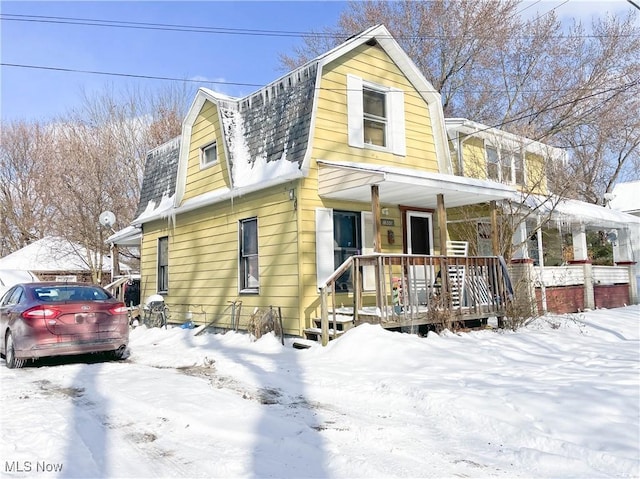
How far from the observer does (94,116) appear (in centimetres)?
2667

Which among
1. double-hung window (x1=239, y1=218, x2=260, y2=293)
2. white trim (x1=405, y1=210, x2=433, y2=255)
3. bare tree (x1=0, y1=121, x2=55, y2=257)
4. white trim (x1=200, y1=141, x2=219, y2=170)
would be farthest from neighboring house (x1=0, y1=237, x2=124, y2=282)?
white trim (x1=405, y1=210, x2=433, y2=255)

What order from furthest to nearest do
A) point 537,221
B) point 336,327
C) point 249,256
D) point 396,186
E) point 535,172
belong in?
point 535,172 < point 537,221 < point 249,256 < point 396,186 < point 336,327

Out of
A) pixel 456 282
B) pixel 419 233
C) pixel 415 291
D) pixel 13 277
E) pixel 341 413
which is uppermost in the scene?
pixel 419 233

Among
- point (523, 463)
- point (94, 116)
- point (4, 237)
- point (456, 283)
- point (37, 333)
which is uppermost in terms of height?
point (94, 116)

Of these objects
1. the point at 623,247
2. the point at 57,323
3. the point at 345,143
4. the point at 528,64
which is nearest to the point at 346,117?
the point at 345,143

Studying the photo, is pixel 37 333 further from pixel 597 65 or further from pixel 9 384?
pixel 597 65

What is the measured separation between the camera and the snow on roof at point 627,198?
24195 mm

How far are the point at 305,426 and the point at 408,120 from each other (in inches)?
361

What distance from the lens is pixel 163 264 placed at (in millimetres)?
14773

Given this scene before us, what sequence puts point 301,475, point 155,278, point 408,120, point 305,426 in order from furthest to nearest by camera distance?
point 155,278, point 408,120, point 305,426, point 301,475

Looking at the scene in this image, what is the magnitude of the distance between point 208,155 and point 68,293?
5.73 meters

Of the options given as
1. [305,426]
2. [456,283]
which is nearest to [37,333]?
[305,426]

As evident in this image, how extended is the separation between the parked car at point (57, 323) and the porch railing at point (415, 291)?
3489 mm

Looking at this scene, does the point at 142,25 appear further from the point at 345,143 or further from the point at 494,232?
the point at 494,232
